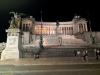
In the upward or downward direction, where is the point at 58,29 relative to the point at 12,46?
upward

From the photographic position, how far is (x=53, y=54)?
27047 millimetres

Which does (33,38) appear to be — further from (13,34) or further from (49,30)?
(13,34)

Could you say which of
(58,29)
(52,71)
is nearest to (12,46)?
(52,71)

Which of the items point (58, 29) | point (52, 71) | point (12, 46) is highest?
point (58, 29)

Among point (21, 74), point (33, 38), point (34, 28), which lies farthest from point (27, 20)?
point (21, 74)

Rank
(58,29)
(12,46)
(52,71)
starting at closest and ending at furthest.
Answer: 1. (52,71)
2. (12,46)
3. (58,29)

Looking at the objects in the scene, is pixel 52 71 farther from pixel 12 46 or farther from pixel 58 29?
pixel 58 29

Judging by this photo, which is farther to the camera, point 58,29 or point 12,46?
point 58,29

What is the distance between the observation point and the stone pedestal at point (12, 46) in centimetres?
2052

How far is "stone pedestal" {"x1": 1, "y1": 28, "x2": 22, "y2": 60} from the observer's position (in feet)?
67.3

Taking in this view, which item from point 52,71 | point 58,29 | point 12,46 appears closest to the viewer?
point 52,71

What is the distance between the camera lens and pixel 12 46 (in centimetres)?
2080

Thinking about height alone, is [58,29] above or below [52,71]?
above

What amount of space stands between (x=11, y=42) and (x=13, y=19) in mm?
3834
